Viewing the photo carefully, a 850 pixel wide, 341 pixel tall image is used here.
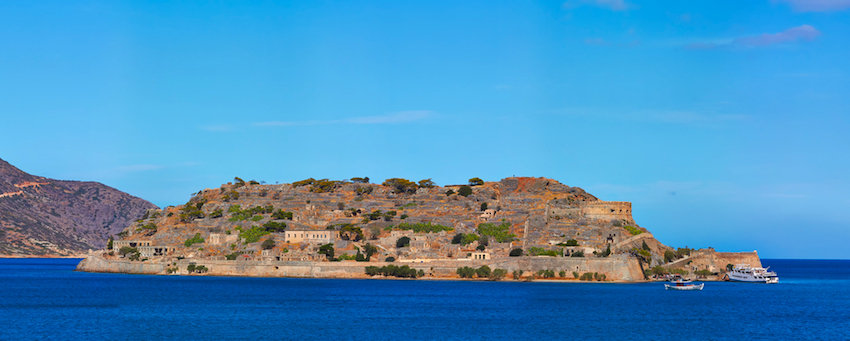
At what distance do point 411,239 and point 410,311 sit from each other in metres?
38.2

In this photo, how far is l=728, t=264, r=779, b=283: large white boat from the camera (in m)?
99.8

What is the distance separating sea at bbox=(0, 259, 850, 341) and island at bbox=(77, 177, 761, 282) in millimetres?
2785

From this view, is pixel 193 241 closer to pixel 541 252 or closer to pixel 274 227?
pixel 274 227

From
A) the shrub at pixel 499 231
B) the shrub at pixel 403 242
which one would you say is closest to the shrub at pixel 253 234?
the shrub at pixel 403 242

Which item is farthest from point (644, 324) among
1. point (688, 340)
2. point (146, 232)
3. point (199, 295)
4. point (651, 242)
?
point (146, 232)

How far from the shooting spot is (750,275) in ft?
327

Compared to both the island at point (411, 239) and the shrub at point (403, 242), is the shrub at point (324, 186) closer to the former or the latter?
the island at point (411, 239)

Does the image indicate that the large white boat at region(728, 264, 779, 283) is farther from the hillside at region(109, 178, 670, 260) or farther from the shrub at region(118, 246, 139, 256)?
the shrub at region(118, 246, 139, 256)

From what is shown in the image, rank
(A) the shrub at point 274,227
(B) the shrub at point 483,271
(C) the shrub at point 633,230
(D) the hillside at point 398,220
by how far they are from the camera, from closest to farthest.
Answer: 1. (B) the shrub at point 483,271
2. (D) the hillside at point 398,220
3. (C) the shrub at point 633,230
4. (A) the shrub at point 274,227

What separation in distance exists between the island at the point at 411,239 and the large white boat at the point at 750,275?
73.3 inches

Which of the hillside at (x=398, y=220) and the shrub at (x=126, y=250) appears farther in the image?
the shrub at (x=126, y=250)

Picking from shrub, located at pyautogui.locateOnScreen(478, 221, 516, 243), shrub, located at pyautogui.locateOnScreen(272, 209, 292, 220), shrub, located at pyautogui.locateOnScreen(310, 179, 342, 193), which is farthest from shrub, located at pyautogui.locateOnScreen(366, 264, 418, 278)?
shrub, located at pyautogui.locateOnScreen(310, 179, 342, 193)

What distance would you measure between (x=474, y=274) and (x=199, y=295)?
27.6m

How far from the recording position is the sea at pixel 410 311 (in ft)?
169
